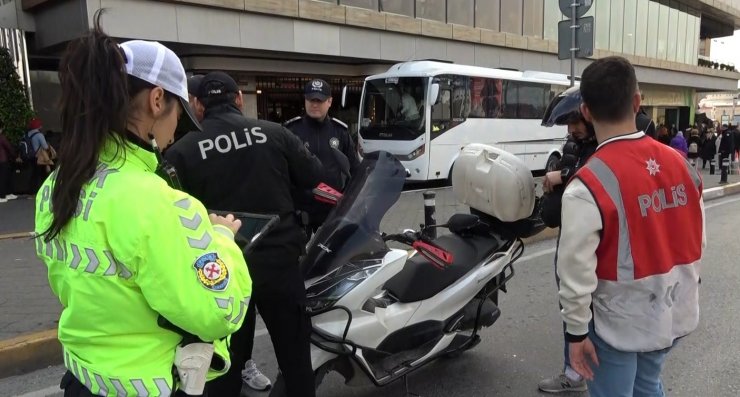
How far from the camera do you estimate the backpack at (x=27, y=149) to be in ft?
35.1

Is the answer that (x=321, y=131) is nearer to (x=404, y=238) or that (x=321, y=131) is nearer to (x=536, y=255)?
(x=404, y=238)

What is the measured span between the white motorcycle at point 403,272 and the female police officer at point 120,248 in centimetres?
126

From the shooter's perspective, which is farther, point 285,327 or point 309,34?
point 309,34

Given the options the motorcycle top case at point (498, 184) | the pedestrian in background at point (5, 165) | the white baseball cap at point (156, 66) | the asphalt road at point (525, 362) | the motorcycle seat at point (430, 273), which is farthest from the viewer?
the pedestrian in background at point (5, 165)

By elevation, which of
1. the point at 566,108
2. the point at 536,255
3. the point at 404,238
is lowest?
the point at 536,255

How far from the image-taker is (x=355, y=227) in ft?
8.90

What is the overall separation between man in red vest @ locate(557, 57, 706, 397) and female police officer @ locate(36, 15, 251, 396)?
120cm

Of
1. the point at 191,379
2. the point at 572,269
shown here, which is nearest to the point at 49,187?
the point at 191,379

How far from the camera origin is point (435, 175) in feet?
42.6

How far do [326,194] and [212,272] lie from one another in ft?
4.82

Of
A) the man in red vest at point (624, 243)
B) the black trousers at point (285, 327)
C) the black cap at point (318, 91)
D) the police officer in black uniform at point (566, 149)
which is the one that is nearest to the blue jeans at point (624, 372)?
the man in red vest at point (624, 243)

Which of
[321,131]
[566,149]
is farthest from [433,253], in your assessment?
[321,131]

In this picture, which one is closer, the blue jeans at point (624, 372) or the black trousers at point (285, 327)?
the blue jeans at point (624, 372)

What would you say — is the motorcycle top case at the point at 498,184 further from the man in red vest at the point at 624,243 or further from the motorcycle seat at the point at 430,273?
the man in red vest at the point at 624,243
